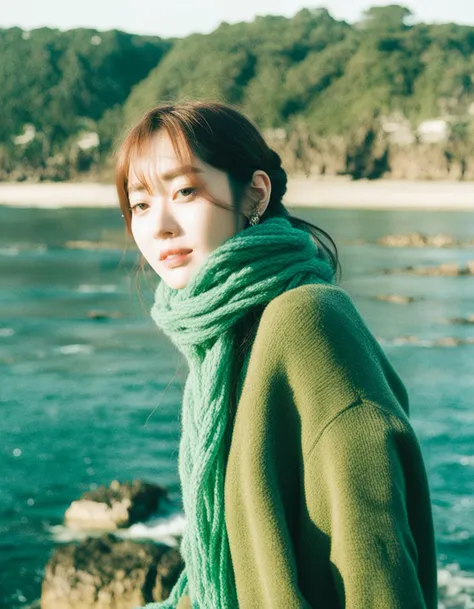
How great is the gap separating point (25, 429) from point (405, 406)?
11.0 metres

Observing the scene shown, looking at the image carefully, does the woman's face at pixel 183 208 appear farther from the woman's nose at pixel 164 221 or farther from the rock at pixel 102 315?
the rock at pixel 102 315

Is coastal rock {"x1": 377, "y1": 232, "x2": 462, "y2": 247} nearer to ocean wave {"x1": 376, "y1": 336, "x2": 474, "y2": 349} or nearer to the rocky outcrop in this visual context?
the rocky outcrop

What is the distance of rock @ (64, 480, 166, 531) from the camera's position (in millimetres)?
8867

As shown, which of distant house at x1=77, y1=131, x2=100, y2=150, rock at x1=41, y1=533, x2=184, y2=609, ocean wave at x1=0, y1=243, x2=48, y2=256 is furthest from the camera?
distant house at x1=77, y1=131, x2=100, y2=150

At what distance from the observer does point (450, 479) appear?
10625 mm

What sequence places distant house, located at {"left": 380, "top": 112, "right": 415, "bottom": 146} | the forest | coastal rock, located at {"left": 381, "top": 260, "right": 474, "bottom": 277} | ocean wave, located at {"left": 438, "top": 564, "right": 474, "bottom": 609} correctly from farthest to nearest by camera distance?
distant house, located at {"left": 380, "top": 112, "right": 415, "bottom": 146} < the forest < coastal rock, located at {"left": 381, "top": 260, "right": 474, "bottom": 277} < ocean wave, located at {"left": 438, "top": 564, "right": 474, "bottom": 609}

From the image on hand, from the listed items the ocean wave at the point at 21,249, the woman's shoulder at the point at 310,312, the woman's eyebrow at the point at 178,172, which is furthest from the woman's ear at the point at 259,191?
the ocean wave at the point at 21,249

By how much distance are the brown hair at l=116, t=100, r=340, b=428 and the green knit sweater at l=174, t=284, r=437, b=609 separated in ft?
0.58

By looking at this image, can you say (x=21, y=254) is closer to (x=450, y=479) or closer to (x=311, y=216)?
(x=311, y=216)

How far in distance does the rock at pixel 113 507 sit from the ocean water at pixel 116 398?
14cm

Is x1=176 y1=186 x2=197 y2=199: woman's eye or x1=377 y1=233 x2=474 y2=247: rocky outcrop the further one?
x1=377 y1=233 x2=474 y2=247: rocky outcrop

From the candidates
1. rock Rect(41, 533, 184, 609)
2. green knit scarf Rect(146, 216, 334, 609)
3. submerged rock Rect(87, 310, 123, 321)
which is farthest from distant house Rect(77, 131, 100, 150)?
green knit scarf Rect(146, 216, 334, 609)

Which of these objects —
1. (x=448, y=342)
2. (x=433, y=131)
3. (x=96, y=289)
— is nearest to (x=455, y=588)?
(x=448, y=342)

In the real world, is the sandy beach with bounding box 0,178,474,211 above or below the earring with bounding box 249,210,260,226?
below
